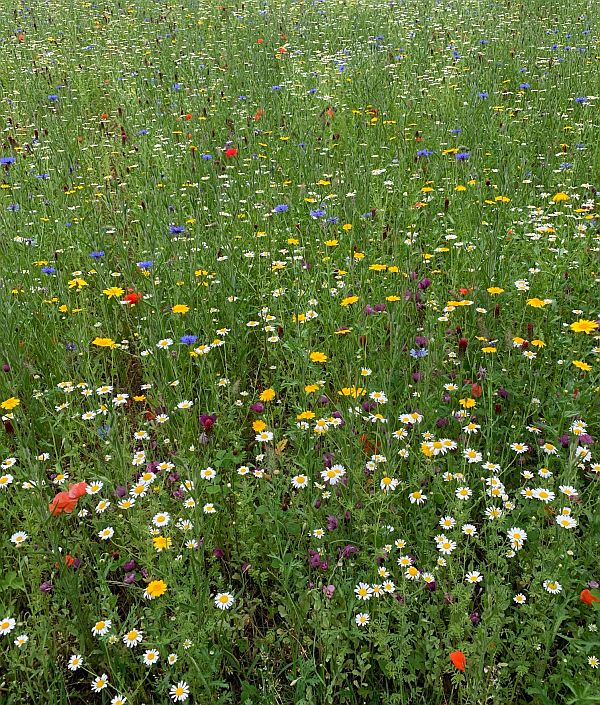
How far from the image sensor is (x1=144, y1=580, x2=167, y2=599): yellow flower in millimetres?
1779

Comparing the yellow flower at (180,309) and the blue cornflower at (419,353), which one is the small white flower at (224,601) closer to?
the blue cornflower at (419,353)

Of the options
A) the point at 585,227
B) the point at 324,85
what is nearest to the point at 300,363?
the point at 585,227

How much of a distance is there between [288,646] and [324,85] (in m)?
5.22

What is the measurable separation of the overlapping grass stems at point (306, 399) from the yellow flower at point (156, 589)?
59 mm

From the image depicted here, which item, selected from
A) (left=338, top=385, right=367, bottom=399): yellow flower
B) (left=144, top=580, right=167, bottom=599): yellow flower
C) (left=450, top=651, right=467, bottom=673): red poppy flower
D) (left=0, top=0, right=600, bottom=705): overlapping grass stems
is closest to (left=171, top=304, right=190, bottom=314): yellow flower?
(left=0, top=0, right=600, bottom=705): overlapping grass stems

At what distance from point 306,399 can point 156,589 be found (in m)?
0.97

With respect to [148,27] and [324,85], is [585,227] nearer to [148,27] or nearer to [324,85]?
[324,85]

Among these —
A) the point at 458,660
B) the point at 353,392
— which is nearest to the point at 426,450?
the point at 353,392

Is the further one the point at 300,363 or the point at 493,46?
the point at 493,46

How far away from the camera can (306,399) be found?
8.24ft

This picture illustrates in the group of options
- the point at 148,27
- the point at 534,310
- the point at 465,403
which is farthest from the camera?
the point at 148,27

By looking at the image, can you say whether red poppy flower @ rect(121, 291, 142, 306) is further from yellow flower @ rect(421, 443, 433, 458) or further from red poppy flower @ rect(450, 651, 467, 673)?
red poppy flower @ rect(450, 651, 467, 673)

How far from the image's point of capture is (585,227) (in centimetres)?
334

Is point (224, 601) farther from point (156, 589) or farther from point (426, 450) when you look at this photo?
point (426, 450)
